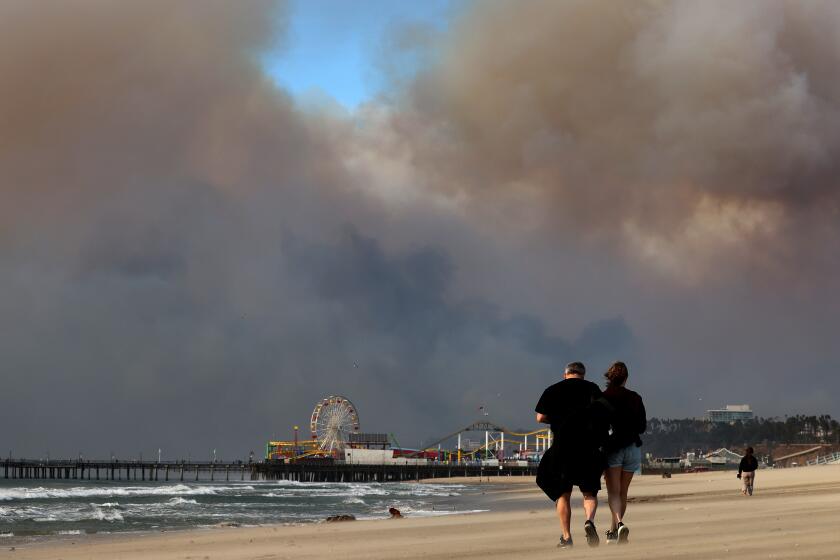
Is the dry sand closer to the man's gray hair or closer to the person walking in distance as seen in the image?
the man's gray hair

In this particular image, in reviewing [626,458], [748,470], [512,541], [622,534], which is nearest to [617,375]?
[626,458]

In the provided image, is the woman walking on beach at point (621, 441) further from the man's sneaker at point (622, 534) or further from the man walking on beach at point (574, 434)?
the man walking on beach at point (574, 434)

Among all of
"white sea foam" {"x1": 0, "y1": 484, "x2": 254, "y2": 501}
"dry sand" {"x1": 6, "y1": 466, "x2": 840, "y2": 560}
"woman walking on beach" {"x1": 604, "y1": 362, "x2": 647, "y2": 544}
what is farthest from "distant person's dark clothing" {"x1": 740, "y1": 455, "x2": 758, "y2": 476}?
"white sea foam" {"x1": 0, "y1": 484, "x2": 254, "y2": 501}

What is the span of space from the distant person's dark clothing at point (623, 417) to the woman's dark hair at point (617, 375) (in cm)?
6

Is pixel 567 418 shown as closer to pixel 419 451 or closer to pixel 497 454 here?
pixel 419 451

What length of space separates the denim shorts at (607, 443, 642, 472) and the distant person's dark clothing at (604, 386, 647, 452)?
0.07 meters

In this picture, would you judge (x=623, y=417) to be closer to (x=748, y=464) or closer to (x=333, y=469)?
(x=748, y=464)

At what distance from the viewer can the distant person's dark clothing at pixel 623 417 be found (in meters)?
9.47

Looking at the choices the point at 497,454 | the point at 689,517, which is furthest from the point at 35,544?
the point at 497,454

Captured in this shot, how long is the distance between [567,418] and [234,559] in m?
5.16

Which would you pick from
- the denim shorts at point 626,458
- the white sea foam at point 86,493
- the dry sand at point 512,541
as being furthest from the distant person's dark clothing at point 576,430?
the white sea foam at point 86,493

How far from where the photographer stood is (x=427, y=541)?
1341cm

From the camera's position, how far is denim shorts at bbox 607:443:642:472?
959 centimetres

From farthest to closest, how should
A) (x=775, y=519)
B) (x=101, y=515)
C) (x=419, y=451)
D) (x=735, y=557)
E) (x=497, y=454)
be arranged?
(x=497, y=454) → (x=419, y=451) → (x=101, y=515) → (x=775, y=519) → (x=735, y=557)
